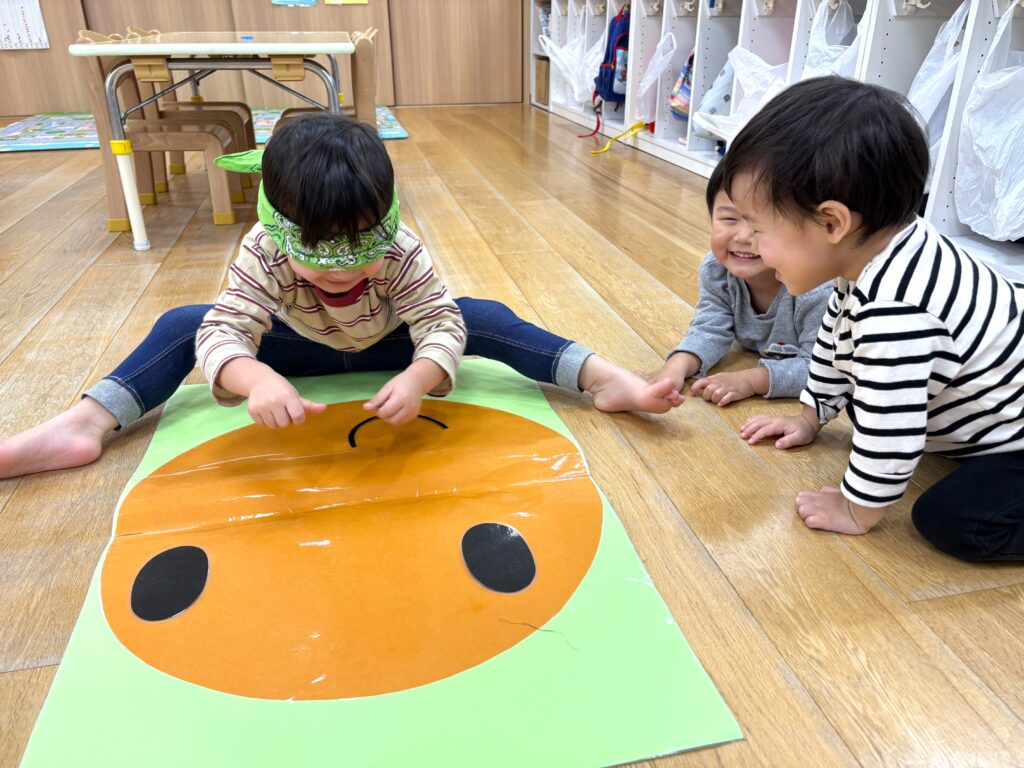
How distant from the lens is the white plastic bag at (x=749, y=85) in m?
2.06

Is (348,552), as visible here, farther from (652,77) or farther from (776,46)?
(652,77)

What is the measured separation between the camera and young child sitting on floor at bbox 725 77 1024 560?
0.62m

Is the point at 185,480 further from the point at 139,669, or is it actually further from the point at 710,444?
the point at 710,444

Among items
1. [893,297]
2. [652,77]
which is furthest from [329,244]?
[652,77]

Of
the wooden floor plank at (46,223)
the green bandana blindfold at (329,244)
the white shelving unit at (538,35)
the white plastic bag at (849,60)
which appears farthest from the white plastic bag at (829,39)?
the white shelving unit at (538,35)

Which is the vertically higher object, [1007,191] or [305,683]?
[1007,191]

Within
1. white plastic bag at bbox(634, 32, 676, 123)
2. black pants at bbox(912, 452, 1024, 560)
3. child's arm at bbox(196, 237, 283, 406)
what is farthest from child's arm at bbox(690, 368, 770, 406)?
white plastic bag at bbox(634, 32, 676, 123)

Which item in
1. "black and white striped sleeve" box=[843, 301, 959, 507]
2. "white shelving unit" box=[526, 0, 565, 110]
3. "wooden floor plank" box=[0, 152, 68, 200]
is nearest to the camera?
"black and white striped sleeve" box=[843, 301, 959, 507]

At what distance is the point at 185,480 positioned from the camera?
851mm

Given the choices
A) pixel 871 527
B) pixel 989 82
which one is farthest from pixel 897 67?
pixel 871 527

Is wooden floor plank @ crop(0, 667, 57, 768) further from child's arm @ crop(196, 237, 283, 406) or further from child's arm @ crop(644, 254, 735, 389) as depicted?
child's arm @ crop(644, 254, 735, 389)

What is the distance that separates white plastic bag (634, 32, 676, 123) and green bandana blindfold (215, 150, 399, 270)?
2.23 metres

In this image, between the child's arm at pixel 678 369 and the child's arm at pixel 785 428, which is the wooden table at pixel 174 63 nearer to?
the child's arm at pixel 678 369

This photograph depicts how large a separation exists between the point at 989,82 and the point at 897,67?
35cm
